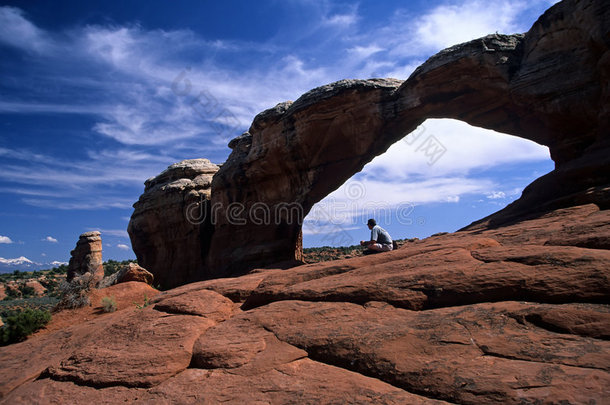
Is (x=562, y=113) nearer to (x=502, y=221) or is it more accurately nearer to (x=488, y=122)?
(x=488, y=122)

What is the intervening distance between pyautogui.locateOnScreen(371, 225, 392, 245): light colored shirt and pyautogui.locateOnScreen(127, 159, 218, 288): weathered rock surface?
14877 mm

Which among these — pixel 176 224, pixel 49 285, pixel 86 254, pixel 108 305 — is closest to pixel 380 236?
pixel 108 305

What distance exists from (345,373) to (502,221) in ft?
25.6

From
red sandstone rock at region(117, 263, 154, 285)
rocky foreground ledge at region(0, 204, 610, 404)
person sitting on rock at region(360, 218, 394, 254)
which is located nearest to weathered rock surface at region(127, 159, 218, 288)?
red sandstone rock at region(117, 263, 154, 285)

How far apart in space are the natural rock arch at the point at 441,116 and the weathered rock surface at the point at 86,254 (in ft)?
38.5

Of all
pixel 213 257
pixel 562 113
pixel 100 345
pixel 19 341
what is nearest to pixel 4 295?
pixel 213 257

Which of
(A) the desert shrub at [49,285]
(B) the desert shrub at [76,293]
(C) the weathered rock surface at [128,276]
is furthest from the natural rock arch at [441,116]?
(A) the desert shrub at [49,285]

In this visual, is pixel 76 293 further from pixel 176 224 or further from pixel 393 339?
pixel 393 339

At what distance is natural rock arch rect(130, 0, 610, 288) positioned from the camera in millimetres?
10828

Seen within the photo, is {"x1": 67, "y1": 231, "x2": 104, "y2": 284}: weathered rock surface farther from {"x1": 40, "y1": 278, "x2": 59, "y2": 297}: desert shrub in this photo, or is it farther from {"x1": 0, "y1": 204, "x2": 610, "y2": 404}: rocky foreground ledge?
{"x1": 0, "y1": 204, "x2": 610, "y2": 404}: rocky foreground ledge

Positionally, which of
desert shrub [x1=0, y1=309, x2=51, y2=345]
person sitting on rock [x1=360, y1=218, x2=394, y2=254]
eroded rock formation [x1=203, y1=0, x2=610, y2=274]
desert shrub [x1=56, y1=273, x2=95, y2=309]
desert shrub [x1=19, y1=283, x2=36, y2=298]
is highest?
eroded rock formation [x1=203, y1=0, x2=610, y2=274]

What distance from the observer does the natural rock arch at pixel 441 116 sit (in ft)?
35.5

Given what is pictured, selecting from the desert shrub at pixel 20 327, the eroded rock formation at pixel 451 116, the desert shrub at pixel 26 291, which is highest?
the eroded rock formation at pixel 451 116

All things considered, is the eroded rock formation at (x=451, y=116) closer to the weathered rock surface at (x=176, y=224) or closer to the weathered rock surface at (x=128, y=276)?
the weathered rock surface at (x=176, y=224)
